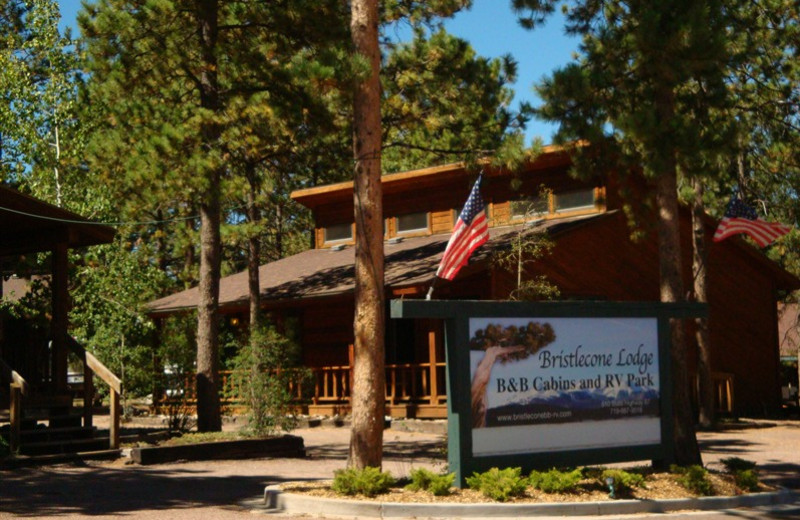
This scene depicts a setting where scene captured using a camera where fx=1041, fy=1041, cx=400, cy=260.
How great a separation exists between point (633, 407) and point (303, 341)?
17165 mm

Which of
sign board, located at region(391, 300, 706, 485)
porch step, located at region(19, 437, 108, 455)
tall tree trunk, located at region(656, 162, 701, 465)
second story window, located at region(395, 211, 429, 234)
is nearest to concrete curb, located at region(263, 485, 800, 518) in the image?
sign board, located at region(391, 300, 706, 485)

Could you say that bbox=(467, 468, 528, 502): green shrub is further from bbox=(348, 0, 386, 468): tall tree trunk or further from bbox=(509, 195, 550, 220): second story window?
bbox=(509, 195, 550, 220): second story window

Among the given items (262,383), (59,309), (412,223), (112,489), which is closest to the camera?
(112,489)

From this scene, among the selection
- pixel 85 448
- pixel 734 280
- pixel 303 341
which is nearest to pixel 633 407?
pixel 85 448

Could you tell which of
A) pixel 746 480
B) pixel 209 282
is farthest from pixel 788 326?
pixel 746 480

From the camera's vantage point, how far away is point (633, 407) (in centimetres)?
1436

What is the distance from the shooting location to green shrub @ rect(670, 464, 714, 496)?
1311 cm

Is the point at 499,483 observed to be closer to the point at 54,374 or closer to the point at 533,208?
the point at 54,374

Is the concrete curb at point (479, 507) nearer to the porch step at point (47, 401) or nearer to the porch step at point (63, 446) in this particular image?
the porch step at point (63, 446)

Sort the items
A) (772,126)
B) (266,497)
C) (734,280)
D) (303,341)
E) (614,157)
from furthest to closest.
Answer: (734,280)
(303,341)
(772,126)
(614,157)
(266,497)

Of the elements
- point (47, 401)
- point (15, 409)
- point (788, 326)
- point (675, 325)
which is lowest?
point (15, 409)

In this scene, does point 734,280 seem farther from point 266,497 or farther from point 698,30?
point 266,497

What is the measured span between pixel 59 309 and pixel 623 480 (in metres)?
12.6

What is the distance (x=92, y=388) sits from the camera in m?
20.3
